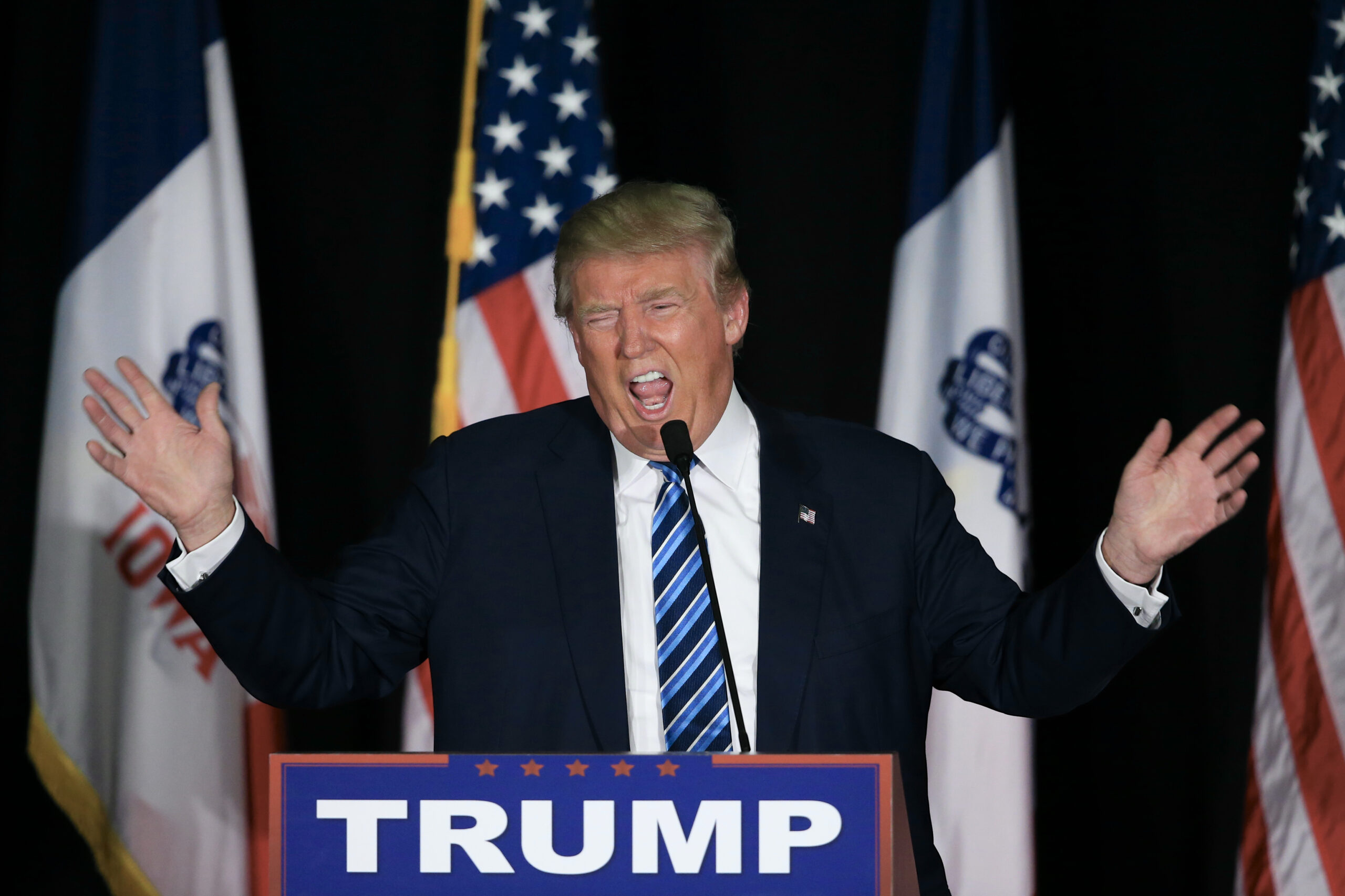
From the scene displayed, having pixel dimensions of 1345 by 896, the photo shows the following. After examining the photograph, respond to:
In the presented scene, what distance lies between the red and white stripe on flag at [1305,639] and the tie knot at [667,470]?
1860 millimetres

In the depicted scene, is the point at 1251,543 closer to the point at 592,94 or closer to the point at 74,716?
the point at 592,94

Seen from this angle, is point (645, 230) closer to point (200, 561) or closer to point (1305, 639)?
point (200, 561)

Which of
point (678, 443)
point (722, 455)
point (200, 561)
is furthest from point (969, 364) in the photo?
point (200, 561)

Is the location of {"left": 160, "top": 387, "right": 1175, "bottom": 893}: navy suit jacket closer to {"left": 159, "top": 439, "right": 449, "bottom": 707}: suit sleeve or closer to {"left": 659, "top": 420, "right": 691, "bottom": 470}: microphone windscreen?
{"left": 159, "top": 439, "right": 449, "bottom": 707}: suit sleeve

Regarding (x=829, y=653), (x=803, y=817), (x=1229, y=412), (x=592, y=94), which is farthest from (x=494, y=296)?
(x=803, y=817)

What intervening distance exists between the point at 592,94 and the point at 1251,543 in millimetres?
2090

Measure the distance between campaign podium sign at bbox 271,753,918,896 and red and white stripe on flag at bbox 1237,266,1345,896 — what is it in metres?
2.22

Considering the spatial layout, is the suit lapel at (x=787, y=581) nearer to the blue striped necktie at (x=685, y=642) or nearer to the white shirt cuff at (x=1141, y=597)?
the blue striped necktie at (x=685, y=642)

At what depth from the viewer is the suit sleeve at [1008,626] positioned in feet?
5.67

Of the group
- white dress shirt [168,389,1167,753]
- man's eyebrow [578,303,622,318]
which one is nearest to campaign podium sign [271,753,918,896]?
white dress shirt [168,389,1167,753]

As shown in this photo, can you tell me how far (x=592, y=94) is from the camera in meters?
3.48

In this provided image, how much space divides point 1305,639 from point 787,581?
1.85 meters

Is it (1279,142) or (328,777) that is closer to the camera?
(328,777)

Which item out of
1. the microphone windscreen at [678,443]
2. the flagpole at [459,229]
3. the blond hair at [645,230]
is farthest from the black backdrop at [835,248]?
the microphone windscreen at [678,443]
